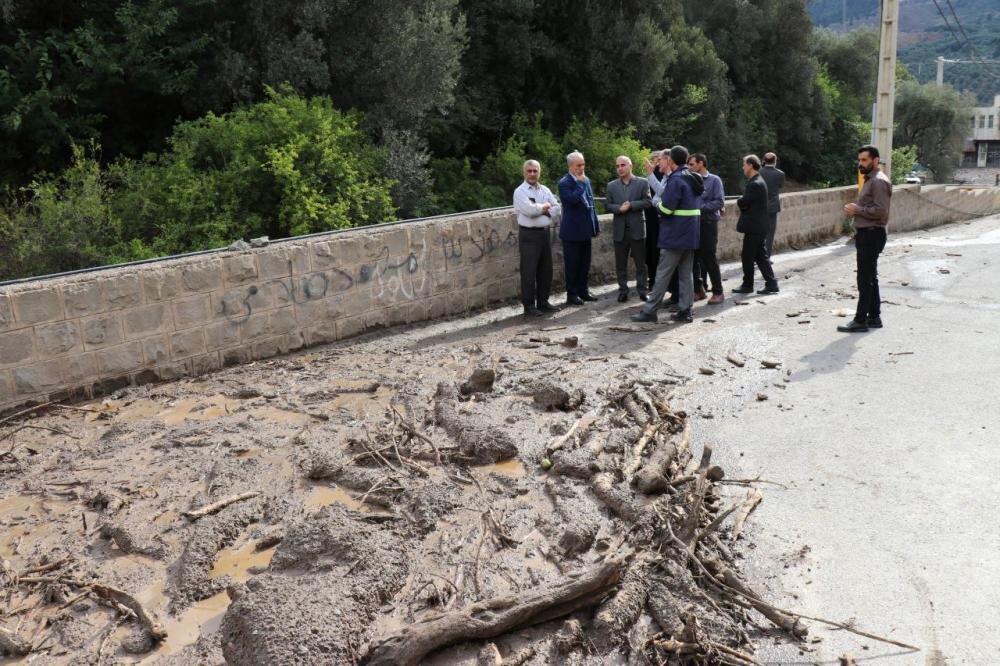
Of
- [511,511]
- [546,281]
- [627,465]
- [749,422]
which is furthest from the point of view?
[546,281]

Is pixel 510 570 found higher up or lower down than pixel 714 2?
lower down

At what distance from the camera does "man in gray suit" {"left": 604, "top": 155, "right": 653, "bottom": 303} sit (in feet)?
34.5

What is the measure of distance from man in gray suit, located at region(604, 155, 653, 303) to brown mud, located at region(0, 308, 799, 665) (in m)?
3.99

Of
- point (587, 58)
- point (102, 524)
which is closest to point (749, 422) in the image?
point (102, 524)

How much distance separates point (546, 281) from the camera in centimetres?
1002

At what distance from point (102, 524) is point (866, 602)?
386 centimetres

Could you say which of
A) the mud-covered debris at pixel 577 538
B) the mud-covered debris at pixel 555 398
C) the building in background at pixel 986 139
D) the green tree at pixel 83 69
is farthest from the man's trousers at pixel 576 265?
the building in background at pixel 986 139

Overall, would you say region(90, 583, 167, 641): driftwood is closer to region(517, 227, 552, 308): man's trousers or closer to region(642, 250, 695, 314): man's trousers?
region(517, 227, 552, 308): man's trousers

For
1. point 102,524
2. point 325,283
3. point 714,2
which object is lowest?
point 102,524

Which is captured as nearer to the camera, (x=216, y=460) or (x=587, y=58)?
(x=216, y=460)

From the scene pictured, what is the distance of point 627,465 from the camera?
5246 millimetres

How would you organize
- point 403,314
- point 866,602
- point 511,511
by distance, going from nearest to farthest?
point 866,602 → point 511,511 → point 403,314

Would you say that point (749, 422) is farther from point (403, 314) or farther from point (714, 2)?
point (714, 2)

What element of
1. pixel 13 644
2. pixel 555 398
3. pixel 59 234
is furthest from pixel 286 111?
pixel 13 644
